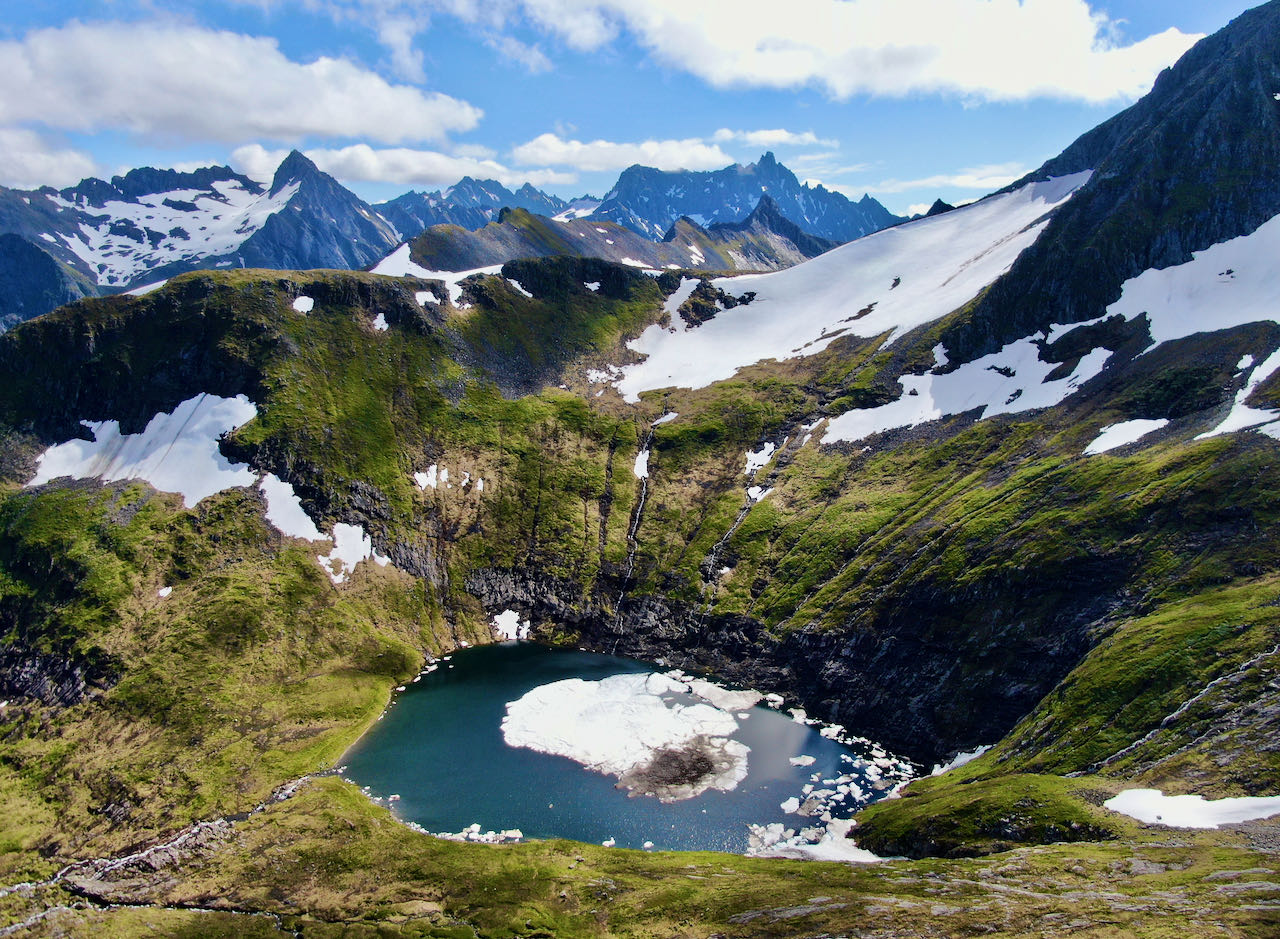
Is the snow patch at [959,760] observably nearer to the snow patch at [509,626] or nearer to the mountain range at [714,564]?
the mountain range at [714,564]

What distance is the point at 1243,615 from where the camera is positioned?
201 feet

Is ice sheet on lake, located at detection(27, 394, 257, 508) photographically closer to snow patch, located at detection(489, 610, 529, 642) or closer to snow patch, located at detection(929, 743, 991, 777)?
snow patch, located at detection(489, 610, 529, 642)

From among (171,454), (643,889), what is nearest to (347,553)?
(171,454)

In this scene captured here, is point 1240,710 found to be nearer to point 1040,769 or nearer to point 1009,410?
point 1040,769

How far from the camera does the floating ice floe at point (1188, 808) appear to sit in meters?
45.2

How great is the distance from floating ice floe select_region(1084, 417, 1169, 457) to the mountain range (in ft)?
3.09

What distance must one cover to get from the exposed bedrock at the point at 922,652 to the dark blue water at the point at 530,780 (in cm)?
746

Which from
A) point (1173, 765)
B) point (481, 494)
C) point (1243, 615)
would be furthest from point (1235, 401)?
point (481, 494)

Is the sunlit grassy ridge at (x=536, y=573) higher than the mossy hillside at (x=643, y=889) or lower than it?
higher

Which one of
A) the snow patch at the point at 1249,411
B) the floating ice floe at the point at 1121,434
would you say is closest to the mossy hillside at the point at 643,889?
the snow patch at the point at 1249,411

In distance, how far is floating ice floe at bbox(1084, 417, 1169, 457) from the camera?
95.0 m

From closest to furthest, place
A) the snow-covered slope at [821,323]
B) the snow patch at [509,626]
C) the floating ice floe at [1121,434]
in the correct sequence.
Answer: the floating ice floe at [1121,434] → the snow patch at [509,626] → the snow-covered slope at [821,323]

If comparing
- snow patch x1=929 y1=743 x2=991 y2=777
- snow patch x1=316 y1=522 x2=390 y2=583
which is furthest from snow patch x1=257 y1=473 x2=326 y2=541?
snow patch x1=929 y1=743 x2=991 y2=777

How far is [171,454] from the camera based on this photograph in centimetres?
12031
